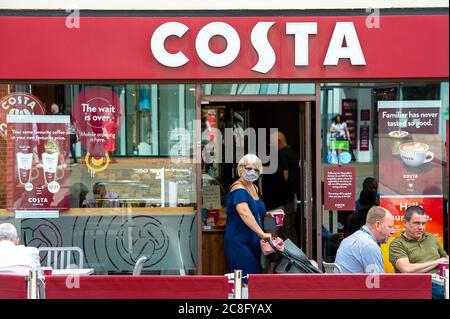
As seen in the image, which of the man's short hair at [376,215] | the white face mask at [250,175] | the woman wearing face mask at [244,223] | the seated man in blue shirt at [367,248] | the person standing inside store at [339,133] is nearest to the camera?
the seated man in blue shirt at [367,248]

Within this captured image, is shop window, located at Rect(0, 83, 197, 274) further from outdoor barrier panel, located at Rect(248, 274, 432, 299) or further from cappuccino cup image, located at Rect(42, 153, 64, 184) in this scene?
outdoor barrier panel, located at Rect(248, 274, 432, 299)

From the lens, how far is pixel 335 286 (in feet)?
20.6

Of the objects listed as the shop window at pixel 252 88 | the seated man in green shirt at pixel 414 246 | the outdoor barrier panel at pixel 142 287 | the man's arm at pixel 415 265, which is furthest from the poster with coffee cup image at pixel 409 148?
the outdoor barrier panel at pixel 142 287

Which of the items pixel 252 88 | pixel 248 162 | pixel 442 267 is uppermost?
pixel 252 88

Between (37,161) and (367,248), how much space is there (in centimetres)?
402

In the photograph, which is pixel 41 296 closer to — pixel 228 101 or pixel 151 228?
pixel 151 228

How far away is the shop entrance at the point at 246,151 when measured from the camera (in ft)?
30.3

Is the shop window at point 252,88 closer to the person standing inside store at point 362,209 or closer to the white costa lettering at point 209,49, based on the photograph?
the white costa lettering at point 209,49

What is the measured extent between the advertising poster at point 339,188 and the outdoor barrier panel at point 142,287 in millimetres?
3088

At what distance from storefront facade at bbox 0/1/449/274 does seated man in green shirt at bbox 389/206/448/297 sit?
132cm

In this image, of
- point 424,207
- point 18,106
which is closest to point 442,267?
point 424,207

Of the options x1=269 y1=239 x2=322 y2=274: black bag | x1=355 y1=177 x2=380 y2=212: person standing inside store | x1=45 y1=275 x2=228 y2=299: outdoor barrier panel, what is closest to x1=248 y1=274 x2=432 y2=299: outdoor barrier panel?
x1=45 y1=275 x2=228 y2=299: outdoor barrier panel

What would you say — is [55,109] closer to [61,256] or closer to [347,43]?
[61,256]

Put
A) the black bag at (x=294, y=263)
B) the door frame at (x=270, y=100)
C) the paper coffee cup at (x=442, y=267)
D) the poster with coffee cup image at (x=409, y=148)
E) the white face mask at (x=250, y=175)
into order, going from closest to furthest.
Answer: the paper coffee cup at (x=442, y=267)
the black bag at (x=294, y=263)
the white face mask at (x=250, y=175)
the door frame at (x=270, y=100)
the poster with coffee cup image at (x=409, y=148)
